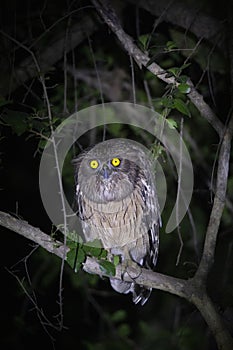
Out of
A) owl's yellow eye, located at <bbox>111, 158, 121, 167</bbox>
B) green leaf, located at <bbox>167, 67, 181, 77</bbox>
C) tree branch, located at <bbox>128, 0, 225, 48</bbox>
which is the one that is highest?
tree branch, located at <bbox>128, 0, 225, 48</bbox>

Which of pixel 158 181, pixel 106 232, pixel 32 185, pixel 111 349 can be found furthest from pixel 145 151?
pixel 32 185

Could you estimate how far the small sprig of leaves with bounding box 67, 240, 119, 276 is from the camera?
190 centimetres

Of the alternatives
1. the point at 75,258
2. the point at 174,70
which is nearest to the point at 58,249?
the point at 75,258

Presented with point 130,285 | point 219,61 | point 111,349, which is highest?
point 219,61

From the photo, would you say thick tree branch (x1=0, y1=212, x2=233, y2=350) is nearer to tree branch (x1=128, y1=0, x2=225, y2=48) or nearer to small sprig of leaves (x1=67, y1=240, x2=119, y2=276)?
small sprig of leaves (x1=67, y1=240, x2=119, y2=276)

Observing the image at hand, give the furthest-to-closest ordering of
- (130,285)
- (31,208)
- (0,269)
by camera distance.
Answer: (31,208) < (0,269) < (130,285)

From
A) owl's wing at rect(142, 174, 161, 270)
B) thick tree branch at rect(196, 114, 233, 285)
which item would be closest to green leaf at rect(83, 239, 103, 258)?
thick tree branch at rect(196, 114, 233, 285)

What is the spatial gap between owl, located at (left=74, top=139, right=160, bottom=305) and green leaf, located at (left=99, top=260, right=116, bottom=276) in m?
0.57

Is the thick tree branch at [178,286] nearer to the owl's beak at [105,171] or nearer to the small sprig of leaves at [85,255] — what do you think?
the small sprig of leaves at [85,255]

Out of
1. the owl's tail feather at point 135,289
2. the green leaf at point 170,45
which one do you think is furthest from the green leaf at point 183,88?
the owl's tail feather at point 135,289

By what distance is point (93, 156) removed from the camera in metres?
2.54

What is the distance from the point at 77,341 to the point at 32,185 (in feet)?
5.15

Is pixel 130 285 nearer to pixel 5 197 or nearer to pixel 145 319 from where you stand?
pixel 5 197

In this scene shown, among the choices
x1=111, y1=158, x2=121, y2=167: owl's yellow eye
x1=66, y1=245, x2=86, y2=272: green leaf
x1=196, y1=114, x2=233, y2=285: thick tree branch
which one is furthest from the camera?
x1=111, y1=158, x2=121, y2=167: owl's yellow eye
